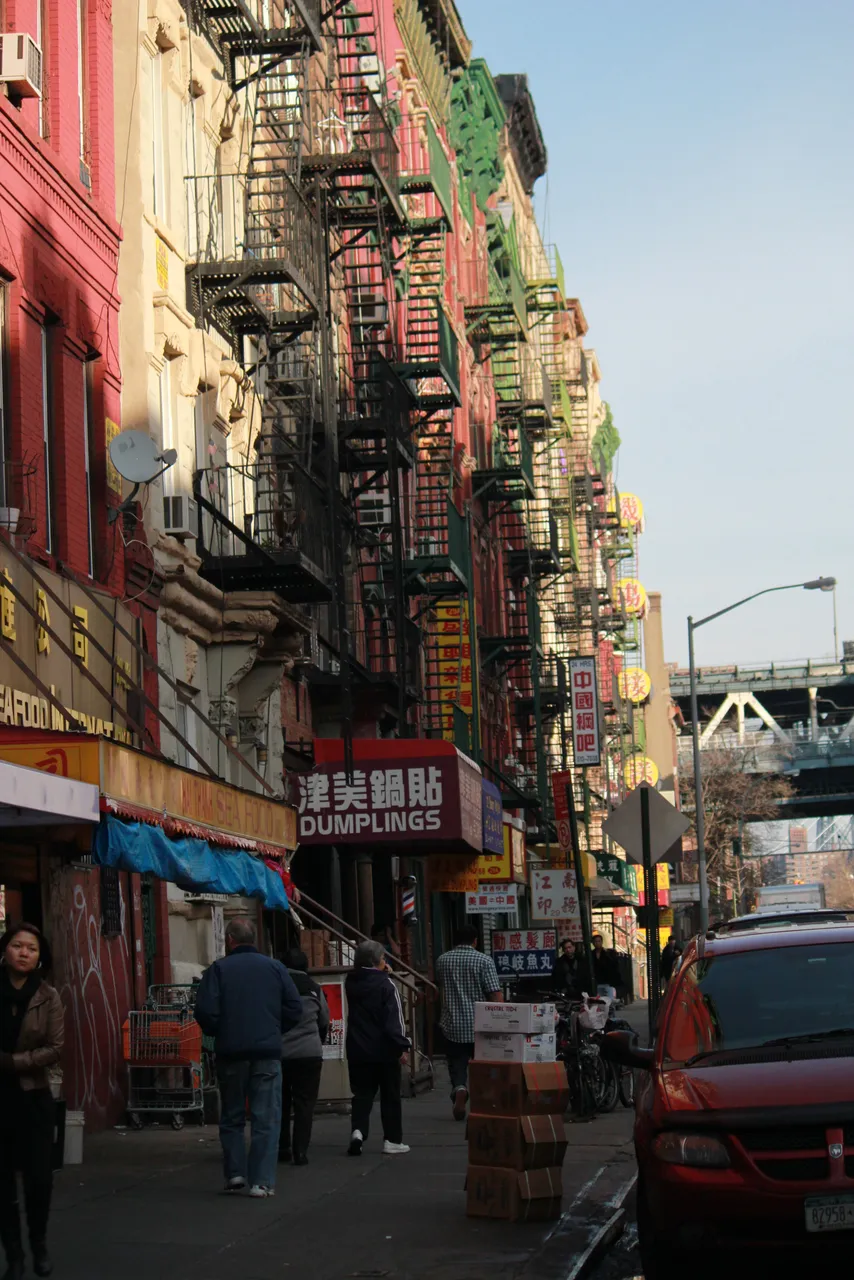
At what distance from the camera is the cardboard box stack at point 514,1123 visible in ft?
39.2

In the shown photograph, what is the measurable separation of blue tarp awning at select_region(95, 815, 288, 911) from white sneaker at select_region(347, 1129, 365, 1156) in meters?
2.16

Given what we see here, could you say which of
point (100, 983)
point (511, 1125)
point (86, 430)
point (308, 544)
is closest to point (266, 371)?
point (308, 544)

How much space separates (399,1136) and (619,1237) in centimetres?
416

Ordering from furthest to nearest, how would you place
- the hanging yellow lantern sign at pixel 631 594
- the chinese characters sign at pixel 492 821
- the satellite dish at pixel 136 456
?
the hanging yellow lantern sign at pixel 631 594 < the chinese characters sign at pixel 492 821 < the satellite dish at pixel 136 456

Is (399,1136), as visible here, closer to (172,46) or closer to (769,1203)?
(769,1203)

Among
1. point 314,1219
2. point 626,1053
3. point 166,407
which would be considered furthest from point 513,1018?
point 166,407

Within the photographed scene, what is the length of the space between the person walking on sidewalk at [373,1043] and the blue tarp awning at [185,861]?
130 cm

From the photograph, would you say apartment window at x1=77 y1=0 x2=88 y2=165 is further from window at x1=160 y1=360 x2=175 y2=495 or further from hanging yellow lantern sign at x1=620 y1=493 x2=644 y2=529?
hanging yellow lantern sign at x1=620 y1=493 x2=644 y2=529

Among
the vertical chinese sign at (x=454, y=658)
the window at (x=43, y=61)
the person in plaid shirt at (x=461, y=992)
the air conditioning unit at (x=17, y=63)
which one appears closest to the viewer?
the air conditioning unit at (x=17, y=63)

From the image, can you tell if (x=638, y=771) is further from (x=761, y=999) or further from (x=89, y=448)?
(x=761, y=999)

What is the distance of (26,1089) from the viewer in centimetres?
966

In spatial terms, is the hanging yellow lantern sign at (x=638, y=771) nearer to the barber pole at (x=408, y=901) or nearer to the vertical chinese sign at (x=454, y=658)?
the vertical chinese sign at (x=454, y=658)

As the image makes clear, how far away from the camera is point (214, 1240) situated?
1121cm

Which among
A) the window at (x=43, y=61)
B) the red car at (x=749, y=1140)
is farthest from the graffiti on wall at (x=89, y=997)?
the red car at (x=749, y=1140)
